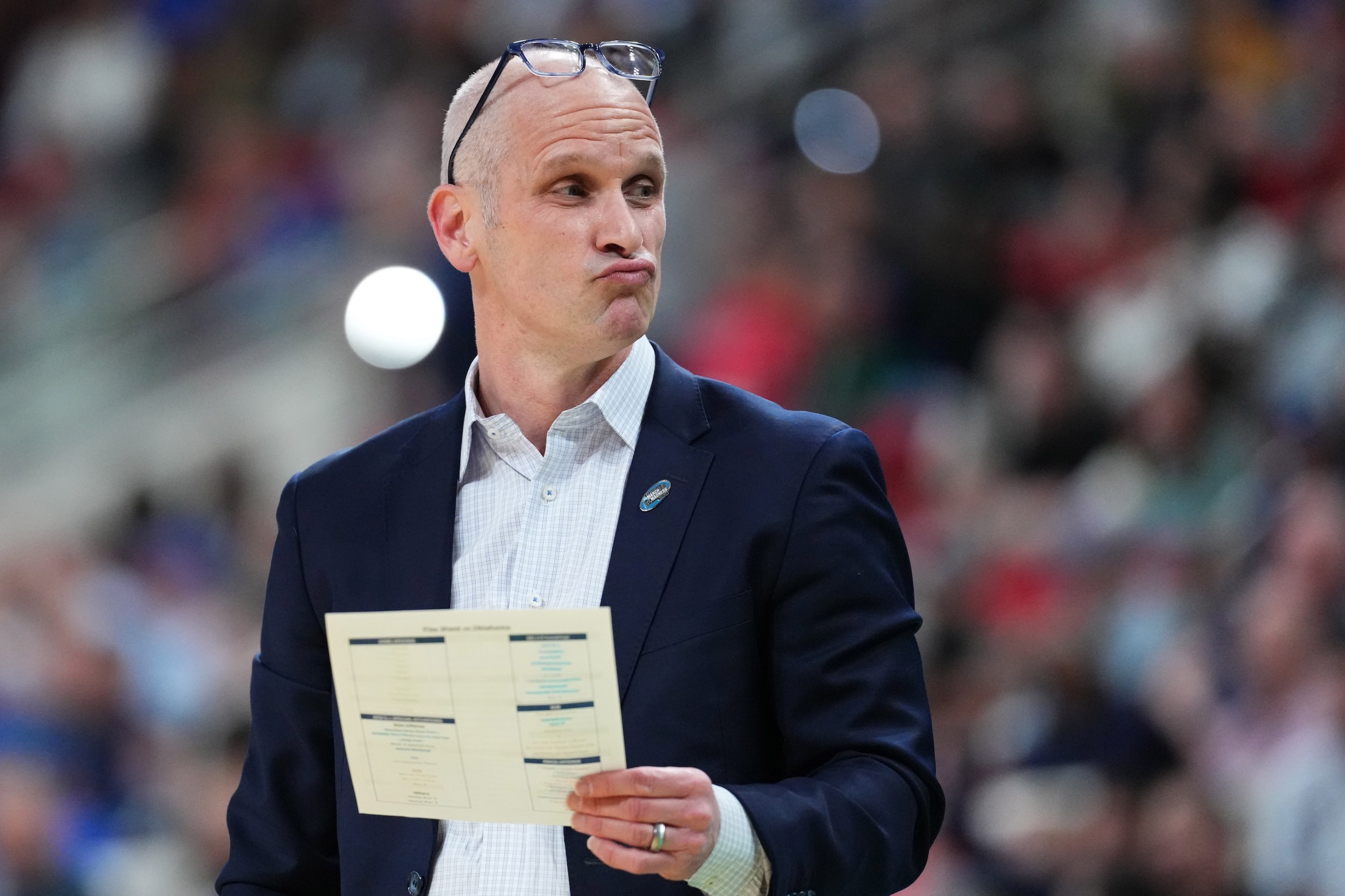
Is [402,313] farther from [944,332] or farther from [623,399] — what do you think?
[623,399]

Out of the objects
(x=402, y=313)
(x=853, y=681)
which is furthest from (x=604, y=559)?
(x=402, y=313)

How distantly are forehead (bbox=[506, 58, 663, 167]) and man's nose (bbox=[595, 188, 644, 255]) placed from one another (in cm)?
6

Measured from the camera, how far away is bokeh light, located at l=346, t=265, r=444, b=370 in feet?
19.2

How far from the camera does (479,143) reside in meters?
2.13

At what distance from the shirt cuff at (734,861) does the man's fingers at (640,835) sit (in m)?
0.05

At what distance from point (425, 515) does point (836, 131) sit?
528cm

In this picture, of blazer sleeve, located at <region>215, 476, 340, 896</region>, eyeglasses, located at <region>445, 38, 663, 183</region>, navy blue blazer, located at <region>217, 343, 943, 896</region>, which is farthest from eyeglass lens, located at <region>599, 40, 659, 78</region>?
blazer sleeve, located at <region>215, 476, 340, 896</region>

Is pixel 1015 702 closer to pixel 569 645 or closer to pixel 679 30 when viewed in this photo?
pixel 569 645

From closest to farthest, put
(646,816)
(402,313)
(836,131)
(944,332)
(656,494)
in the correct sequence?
(646,816), (656,494), (402,313), (944,332), (836,131)

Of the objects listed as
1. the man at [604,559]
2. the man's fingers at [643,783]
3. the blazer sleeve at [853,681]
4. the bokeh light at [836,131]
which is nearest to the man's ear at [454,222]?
the man at [604,559]

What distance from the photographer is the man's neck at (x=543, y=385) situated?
2.08 metres

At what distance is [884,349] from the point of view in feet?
20.1

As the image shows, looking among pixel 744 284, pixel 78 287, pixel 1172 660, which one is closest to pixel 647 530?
pixel 1172 660

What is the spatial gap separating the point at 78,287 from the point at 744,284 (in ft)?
11.0
